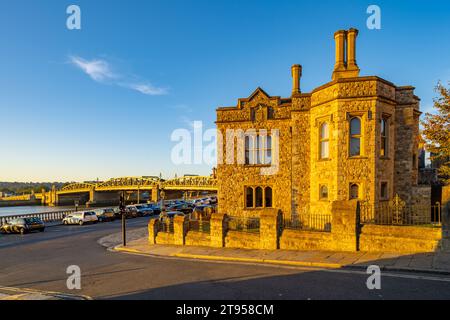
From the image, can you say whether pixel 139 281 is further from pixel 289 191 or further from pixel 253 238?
pixel 289 191

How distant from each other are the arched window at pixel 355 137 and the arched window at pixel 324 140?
1313 millimetres

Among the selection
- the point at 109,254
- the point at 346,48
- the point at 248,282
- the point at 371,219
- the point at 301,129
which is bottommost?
the point at 109,254

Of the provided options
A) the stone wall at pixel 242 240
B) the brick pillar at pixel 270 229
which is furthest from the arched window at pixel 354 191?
A: the stone wall at pixel 242 240

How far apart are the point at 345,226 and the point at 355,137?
5420 mm

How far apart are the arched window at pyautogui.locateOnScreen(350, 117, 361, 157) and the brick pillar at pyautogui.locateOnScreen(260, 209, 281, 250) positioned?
5519 mm

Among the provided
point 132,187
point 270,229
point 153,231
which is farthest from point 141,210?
point 132,187

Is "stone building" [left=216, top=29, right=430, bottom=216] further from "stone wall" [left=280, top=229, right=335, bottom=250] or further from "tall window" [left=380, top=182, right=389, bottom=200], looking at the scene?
"stone wall" [left=280, top=229, right=335, bottom=250]

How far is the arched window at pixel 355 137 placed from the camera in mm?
14906

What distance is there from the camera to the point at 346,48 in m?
17.0

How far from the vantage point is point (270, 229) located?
1311 centimetres

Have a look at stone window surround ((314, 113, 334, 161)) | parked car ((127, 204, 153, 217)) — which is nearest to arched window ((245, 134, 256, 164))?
stone window surround ((314, 113, 334, 161))
